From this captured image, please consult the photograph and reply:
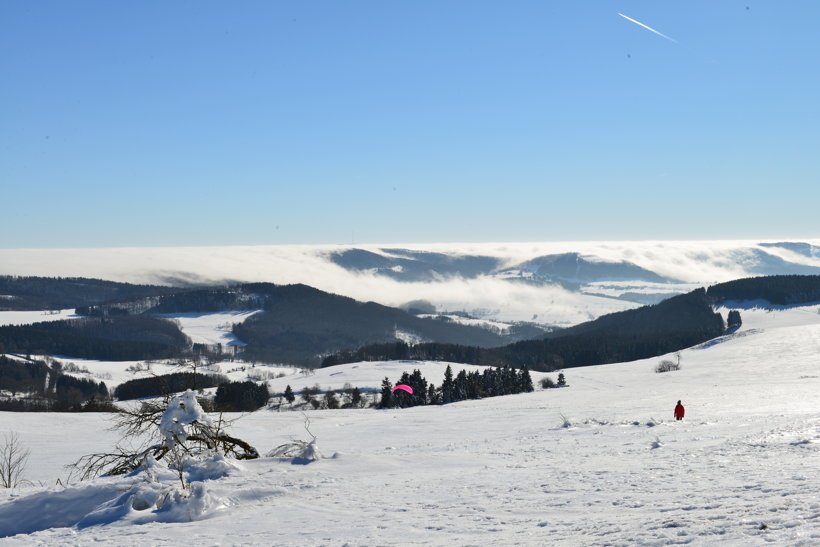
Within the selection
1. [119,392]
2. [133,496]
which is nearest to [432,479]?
[133,496]

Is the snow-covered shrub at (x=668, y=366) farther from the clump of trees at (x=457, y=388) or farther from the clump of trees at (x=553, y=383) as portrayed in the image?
the clump of trees at (x=457, y=388)

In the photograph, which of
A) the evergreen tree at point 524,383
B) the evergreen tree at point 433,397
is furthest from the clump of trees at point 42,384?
the evergreen tree at point 524,383

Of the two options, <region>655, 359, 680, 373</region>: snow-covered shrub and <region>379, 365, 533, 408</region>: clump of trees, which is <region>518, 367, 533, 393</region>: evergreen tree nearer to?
<region>379, 365, 533, 408</region>: clump of trees

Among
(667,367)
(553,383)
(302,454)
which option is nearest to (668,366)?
(667,367)

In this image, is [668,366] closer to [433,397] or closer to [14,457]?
[433,397]

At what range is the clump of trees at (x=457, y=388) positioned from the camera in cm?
9838

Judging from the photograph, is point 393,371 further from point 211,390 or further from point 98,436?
point 98,436

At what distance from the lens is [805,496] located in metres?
10.5

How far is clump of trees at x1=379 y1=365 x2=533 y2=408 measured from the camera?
9838 centimetres

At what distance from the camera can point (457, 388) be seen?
328ft

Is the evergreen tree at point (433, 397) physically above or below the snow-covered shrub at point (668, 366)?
below

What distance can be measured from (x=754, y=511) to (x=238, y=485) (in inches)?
447

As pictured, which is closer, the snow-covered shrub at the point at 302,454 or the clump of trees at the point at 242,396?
the snow-covered shrub at the point at 302,454

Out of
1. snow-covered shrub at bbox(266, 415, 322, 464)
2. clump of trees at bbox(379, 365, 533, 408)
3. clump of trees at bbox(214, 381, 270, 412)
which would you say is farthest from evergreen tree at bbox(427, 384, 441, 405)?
snow-covered shrub at bbox(266, 415, 322, 464)
